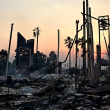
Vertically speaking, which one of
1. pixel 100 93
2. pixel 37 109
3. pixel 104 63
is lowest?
pixel 37 109

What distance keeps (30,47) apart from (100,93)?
1860 centimetres

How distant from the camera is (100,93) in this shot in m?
5.79

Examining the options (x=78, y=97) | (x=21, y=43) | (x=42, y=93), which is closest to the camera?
(x=78, y=97)

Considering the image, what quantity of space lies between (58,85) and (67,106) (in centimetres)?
239

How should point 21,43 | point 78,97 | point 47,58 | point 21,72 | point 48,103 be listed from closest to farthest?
point 48,103
point 78,97
point 21,43
point 21,72
point 47,58

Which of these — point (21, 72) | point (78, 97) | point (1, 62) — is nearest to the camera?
point (78, 97)

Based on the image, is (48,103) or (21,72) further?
(21,72)

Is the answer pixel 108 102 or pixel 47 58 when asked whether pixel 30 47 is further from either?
pixel 47 58

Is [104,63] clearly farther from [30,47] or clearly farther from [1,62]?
[1,62]

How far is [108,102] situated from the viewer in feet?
15.5

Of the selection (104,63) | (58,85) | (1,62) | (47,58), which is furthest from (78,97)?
(47,58)

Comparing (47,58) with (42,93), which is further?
(47,58)

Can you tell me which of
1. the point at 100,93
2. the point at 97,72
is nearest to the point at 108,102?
the point at 100,93

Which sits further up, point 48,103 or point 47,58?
point 47,58
